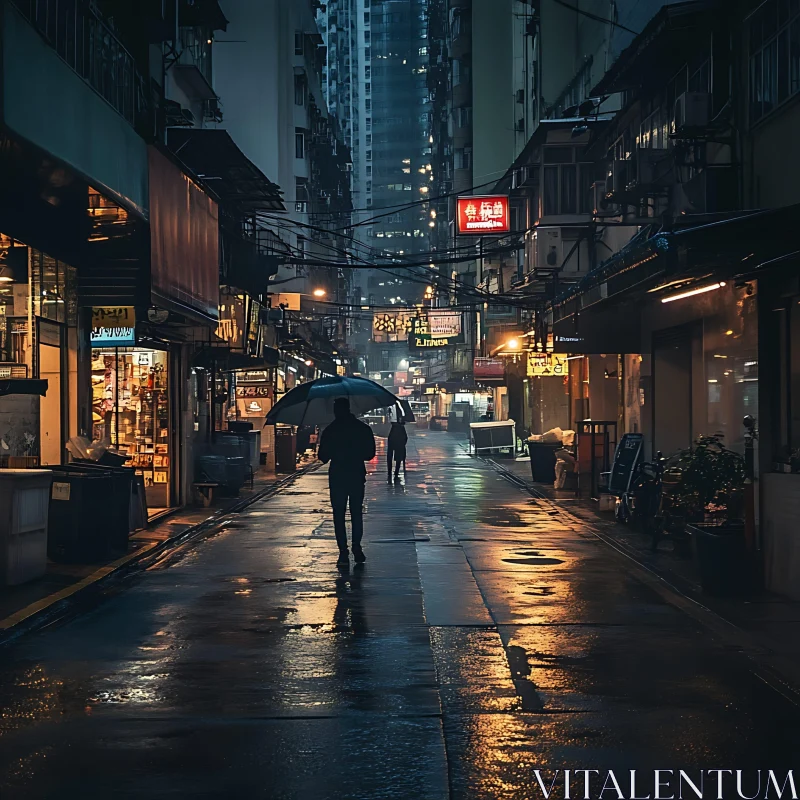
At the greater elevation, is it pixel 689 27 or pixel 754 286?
pixel 689 27

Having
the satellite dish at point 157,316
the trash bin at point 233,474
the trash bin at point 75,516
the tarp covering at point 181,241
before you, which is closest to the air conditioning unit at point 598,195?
the tarp covering at point 181,241

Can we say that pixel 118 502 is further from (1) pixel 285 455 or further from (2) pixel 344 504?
(1) pixel 285 455

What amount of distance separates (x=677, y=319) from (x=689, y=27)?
4924 mm

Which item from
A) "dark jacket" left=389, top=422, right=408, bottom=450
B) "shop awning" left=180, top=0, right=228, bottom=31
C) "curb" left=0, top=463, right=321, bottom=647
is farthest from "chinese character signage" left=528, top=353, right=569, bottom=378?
"curb" left=0, top=463, right=321, bottom=647

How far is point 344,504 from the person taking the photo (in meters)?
16.2

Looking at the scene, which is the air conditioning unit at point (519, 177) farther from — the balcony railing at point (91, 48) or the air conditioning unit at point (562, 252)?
the balcony railing at point (91, 48)

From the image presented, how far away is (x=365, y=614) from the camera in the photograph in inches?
464

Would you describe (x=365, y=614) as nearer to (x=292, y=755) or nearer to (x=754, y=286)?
(x=292, y=755)

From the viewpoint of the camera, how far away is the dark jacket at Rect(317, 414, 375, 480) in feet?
52.7

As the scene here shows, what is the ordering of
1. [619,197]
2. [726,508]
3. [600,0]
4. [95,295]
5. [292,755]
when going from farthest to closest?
[600,0]
[619,197]
[95,295]
[726,508]
[292,755]

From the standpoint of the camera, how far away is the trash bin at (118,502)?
16.3 meters

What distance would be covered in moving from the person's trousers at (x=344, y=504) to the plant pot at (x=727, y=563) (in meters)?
4.82

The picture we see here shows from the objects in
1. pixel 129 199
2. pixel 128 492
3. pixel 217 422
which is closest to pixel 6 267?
pixel 129 199

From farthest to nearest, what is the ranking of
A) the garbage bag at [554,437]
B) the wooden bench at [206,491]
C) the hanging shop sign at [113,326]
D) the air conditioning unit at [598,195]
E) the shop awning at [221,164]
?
the garbage bag at [554,437] < the air conditioning unit at [598,195] < the shop awning at [221,164] < the wooden bench at [206,491] < the hanging shop sign at [113,326]
